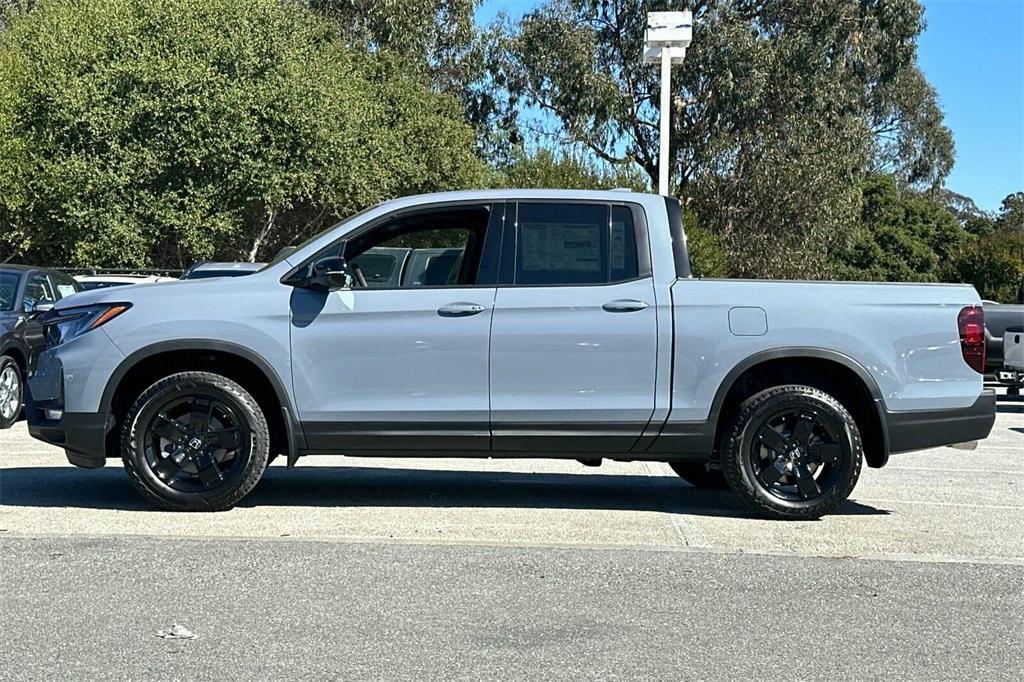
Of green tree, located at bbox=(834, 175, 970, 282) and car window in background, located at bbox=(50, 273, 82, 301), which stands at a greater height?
green tree, located at bbox=(834, 175, 970, 282)

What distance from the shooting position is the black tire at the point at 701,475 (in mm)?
8984

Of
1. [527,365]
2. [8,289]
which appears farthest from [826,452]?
[8,289]

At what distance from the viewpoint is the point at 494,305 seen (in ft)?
24.7

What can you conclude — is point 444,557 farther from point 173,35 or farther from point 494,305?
point 173,35

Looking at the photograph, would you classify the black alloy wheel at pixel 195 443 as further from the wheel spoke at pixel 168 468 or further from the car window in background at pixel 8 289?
the car window in background at pixel 8 289

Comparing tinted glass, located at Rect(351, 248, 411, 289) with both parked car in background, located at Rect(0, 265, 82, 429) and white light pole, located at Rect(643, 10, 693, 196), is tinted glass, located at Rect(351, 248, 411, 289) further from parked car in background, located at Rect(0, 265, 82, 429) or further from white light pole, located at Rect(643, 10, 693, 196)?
white light pole, located at Rect(643, 10, 693, 196)

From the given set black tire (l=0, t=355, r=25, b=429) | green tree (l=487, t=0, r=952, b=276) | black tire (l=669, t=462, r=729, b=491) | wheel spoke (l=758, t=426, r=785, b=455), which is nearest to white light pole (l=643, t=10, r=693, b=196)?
black tire (l=0, t=355, r=25, b=429)

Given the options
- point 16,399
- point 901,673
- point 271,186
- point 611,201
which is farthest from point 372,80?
point 901,673

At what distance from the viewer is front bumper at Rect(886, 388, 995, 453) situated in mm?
7617

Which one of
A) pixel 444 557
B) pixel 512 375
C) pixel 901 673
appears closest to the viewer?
pixel 901 673

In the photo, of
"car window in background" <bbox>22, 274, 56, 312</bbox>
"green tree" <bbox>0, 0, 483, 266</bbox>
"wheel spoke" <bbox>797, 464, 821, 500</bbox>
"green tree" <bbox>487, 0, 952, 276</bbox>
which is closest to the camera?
"wheel spoke" <bbox>797, 464, 821, 500</bbox>

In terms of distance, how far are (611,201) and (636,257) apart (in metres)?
0.40

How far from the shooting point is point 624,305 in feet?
24.5

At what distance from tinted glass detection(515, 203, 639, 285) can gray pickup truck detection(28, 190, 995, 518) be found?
13mm
